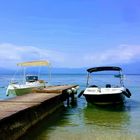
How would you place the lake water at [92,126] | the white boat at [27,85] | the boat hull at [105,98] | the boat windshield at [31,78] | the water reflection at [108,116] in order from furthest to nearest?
the boat windshield at [31,78] → the white boat at [27,85] → the boat hull at [105,98] → the water reflection at [108,116] → the lake water at [92,126]

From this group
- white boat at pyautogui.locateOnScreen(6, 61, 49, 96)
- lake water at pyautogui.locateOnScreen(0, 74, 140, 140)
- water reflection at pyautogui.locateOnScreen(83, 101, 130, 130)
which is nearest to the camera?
lake water at pyautogui.locateOnScreen(0, 74, 140, 140)

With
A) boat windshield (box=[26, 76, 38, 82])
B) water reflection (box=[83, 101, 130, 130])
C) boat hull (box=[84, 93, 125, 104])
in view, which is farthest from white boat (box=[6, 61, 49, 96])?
boat hull (box=[84, 93, 125, 104])

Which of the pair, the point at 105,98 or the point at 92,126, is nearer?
the point at 92,126

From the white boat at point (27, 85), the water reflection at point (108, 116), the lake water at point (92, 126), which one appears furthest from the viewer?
the white boat at point (27, 85)

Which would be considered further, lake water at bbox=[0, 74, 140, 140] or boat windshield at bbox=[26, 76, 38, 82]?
boat windshield at bbox=[26, 76, 38, 82]

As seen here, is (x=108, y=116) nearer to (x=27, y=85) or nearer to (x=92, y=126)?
(x=92, y=126)

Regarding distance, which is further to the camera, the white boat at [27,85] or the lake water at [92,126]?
the white boat at [27,85]

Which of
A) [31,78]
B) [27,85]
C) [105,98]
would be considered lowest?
[105,98]

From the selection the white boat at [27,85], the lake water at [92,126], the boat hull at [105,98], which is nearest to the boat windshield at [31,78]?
the white boat at [27,85]

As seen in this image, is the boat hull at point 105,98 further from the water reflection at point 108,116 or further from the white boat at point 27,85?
the white boat at point 27,85

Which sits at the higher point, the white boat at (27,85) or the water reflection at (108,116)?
the white boat at (27,85)

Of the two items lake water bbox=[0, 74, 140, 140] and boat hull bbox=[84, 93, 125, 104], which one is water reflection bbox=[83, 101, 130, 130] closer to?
lake water bbox=[0, 74, 140, 140]

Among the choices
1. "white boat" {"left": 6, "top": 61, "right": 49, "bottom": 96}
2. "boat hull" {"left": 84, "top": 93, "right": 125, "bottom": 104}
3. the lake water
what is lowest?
the lake water

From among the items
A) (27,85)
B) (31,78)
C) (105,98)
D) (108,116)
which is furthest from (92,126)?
(31,78)
